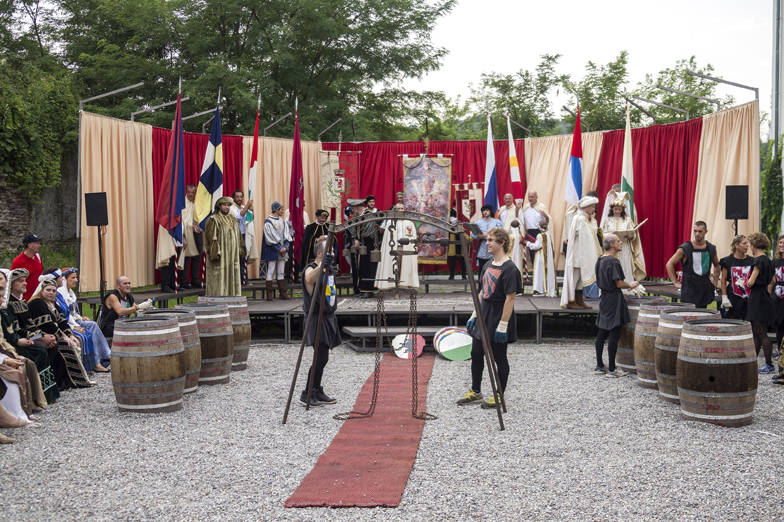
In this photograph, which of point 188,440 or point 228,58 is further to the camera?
point 228,58

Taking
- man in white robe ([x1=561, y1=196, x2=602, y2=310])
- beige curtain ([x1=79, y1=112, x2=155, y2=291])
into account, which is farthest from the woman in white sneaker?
beige curtain ([x1=79, y1=112, x2=155, y2=291])

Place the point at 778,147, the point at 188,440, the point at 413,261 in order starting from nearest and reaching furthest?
the point at 188,440 → the point at 778,147 → the point at 413,261

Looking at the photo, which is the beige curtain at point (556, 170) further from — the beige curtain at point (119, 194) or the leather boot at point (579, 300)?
the beige curtain at point (119, 194)

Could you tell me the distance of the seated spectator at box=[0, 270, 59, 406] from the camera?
5.63 meters

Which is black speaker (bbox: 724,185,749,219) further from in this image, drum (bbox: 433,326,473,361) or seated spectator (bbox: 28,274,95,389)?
seated spectator (bbox: 28,274,95,389)

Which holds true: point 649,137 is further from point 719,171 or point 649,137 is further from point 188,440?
point 188,440

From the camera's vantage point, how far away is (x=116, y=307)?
768 cm

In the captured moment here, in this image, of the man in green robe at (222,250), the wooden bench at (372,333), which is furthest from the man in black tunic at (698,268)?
the man in green robe at (222,250)

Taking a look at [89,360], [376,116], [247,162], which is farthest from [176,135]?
[376,116]

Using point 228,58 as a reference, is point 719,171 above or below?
below

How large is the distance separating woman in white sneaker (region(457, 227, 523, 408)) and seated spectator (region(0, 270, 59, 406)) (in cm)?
363

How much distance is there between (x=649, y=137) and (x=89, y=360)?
30.6 feet

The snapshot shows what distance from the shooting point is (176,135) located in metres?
10.1

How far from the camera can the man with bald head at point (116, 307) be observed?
7688 mm
